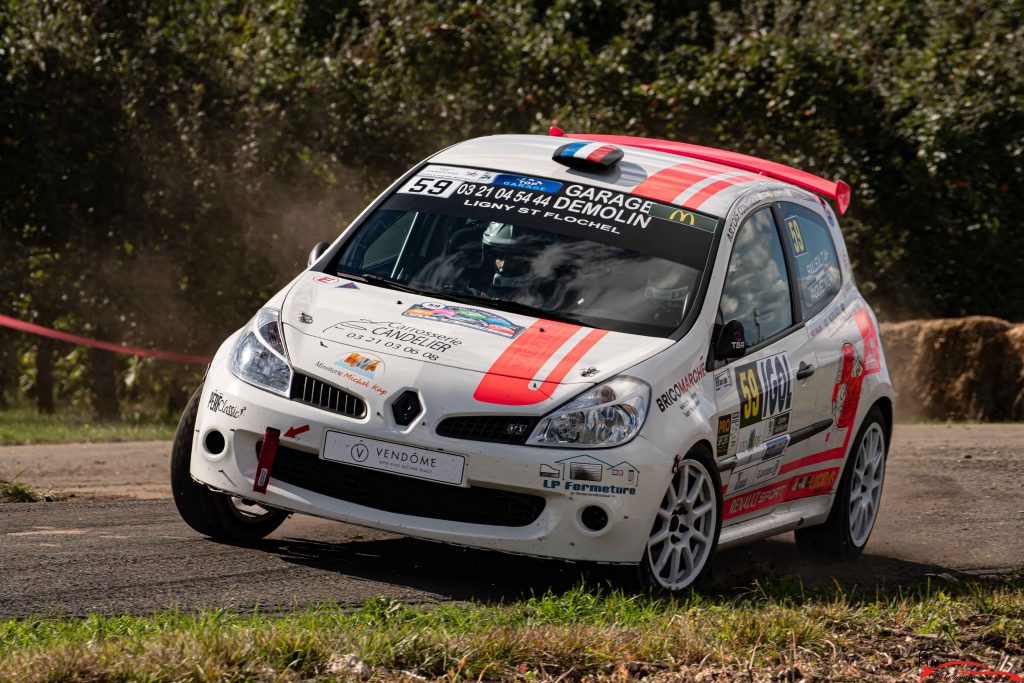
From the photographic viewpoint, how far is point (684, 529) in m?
6.24

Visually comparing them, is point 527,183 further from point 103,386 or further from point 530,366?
point 103,386

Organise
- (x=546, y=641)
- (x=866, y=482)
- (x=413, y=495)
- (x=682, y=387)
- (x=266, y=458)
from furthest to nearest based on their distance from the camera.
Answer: (x=866, y=482)
(x=682, y=387)
(x=266, y=458)
(x=413, y=495)
(x=546, y=641)

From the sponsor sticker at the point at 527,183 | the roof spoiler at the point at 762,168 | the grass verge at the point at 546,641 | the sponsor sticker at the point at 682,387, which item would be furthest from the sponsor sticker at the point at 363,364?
the roof spoiler at the point at 762,168

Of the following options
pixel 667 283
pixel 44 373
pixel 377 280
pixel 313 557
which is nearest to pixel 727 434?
pixel 667 283

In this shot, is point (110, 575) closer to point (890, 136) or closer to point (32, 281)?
point (32, 281)

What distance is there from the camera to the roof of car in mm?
7234

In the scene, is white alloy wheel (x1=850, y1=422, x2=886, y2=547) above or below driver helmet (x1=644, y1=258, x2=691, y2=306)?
below

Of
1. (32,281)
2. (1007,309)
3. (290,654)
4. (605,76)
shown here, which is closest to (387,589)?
(290,654)

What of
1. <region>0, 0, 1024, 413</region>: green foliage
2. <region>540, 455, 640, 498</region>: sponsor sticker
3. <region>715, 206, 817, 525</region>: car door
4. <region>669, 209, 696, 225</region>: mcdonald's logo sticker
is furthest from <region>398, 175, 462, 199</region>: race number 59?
<region>0, 0, 1024, 413</region>: green foliage

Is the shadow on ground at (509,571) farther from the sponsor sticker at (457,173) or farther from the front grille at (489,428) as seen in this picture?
the sponsor sticker at (457,173)

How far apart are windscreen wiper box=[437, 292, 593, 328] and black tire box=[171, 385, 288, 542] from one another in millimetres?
1197

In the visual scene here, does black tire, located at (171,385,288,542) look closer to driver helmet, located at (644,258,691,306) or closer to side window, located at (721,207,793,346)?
driver helmet, located at (644,258,691,306)

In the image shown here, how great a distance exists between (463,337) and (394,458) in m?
0.63

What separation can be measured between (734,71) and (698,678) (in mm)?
11898
